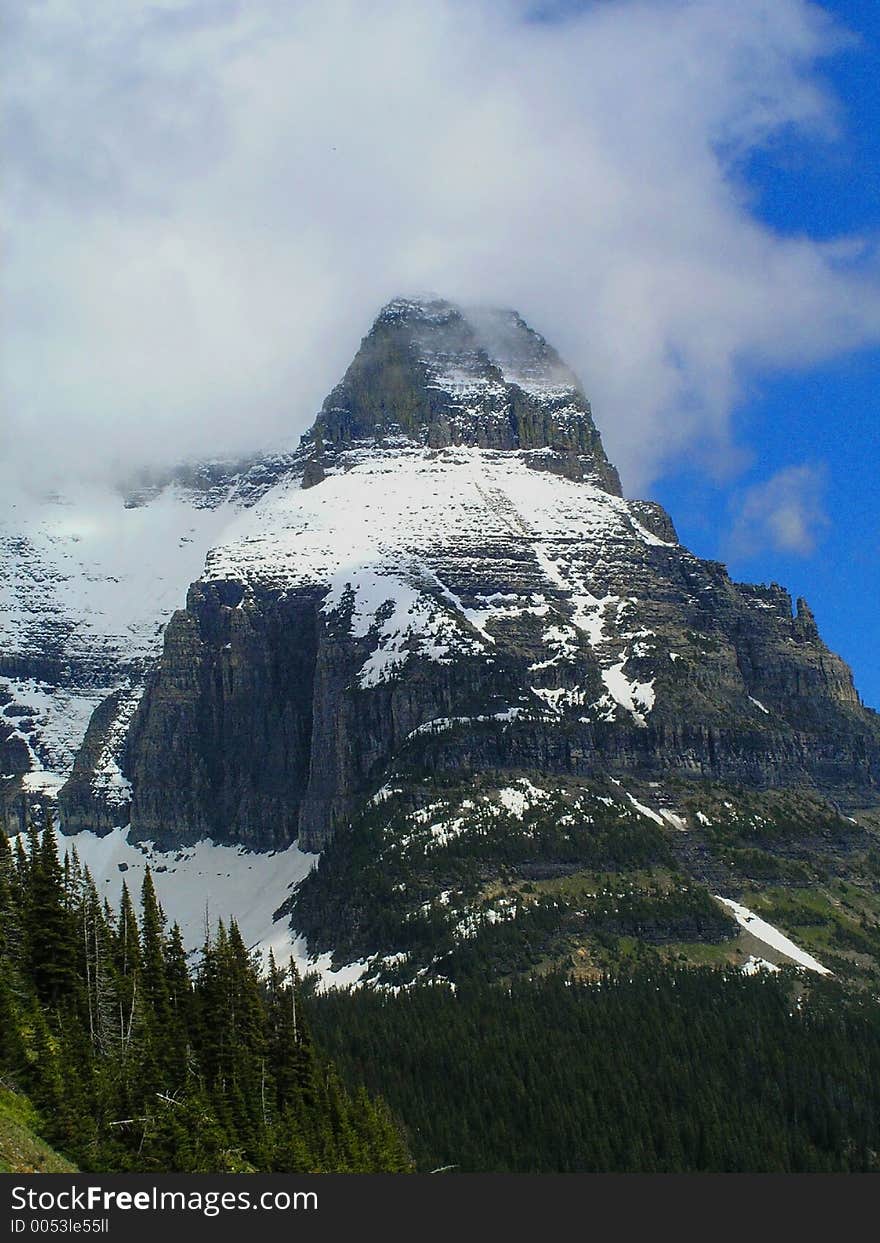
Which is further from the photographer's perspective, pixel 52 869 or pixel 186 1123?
pixel 52 869

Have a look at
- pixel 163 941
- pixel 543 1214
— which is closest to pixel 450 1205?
pixel 543 1214

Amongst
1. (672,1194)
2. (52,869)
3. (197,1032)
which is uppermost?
(52,869)

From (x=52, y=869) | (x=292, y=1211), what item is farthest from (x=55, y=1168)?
(x=52, y=869)

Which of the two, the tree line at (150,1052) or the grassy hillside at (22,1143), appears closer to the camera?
the grassy hillside at (22,1143)

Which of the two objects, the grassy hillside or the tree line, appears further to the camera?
the tree line

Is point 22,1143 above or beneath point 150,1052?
beneath

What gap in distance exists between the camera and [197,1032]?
151m

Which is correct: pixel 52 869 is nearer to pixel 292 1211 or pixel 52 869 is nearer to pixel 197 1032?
pixel 197 1032

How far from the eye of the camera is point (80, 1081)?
122188mm

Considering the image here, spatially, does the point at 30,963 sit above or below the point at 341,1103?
above

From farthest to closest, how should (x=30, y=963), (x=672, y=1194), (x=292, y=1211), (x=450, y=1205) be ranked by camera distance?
(x=30, y=963) < (x=672, y=1194) < (x=450, y=1205) < (x=292, y=1211)

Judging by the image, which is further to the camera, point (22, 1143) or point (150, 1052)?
point (150, 1052)

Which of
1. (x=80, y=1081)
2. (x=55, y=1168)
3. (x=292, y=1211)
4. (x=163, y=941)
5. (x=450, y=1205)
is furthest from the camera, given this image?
(x=163, y=941)

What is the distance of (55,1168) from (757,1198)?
41794 millimetres
